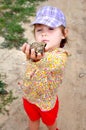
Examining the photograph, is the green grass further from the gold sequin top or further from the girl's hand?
the girl's hand

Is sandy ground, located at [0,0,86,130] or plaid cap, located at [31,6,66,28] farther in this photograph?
sandy ground, located at [0,0,86,130]

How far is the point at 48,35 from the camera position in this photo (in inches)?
89.1

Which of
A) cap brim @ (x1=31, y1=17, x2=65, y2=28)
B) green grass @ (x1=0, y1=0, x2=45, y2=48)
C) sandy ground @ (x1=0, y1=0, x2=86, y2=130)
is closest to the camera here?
cap brim @ (x1=31, y1=17, x2=65, y2=28)

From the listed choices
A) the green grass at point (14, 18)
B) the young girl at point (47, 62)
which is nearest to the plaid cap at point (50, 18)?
the young girl at point (47, 62)

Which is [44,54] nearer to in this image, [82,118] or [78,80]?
[82,118]

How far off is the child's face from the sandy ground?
1.76 ft

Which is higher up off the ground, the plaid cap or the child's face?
the plaid cap

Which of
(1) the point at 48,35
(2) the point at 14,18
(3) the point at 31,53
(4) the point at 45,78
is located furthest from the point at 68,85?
(2) the point at 14,18

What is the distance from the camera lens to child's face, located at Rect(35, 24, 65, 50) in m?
2.25

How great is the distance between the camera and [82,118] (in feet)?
11.3

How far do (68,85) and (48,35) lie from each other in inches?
71.5

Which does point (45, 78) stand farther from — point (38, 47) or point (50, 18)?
point (50, 18)

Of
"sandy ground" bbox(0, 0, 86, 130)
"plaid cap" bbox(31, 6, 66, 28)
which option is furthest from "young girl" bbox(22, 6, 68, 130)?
"sandy ground" bbox(0, 0, 86, 130)

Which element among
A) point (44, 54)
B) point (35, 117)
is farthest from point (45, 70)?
point (35, 117)
